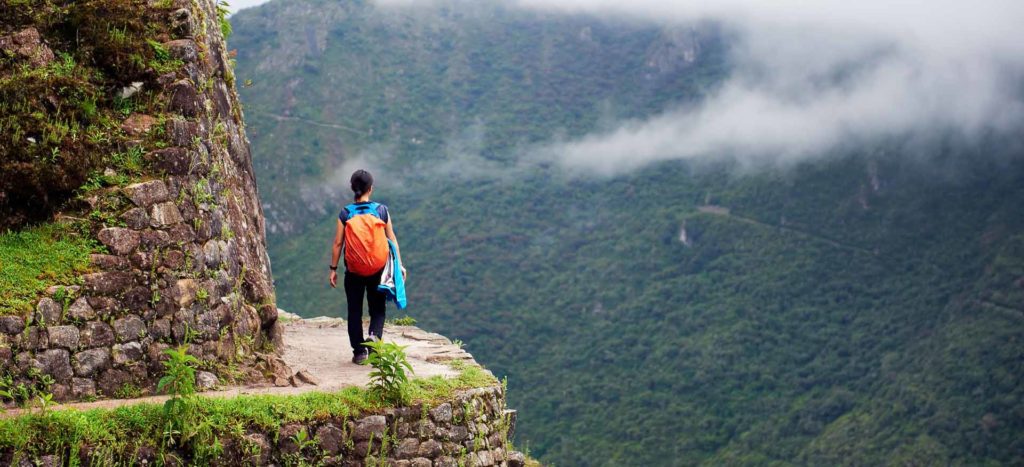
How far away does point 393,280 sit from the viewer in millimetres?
9914

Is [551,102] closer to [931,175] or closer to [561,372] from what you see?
[931,175]

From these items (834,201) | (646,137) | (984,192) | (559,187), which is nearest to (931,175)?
(984,192)

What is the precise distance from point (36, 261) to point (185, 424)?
1.97 m

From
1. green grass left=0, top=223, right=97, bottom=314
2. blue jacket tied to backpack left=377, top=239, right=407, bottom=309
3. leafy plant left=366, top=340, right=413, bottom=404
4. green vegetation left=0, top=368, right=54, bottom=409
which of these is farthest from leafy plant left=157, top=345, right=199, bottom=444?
blue jacket tied to backpack left=377, top=239, right=407, bottom=309

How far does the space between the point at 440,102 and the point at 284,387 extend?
10817 centimetres

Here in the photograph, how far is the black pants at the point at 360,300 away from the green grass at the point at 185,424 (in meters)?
1.42

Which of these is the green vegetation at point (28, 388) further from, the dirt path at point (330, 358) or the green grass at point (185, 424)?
the green grass at point (185, 424)

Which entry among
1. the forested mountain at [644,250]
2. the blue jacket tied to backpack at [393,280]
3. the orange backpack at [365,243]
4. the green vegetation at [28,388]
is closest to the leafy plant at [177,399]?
the green vegetation at [28,388]

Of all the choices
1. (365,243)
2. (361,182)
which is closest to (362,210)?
(361,182)

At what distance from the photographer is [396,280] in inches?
392

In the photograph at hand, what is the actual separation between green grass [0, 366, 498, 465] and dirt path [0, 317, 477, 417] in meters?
0.29

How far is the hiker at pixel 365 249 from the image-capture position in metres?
9.80

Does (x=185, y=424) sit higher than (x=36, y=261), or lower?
lower

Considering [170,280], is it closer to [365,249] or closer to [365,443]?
[365,249]
